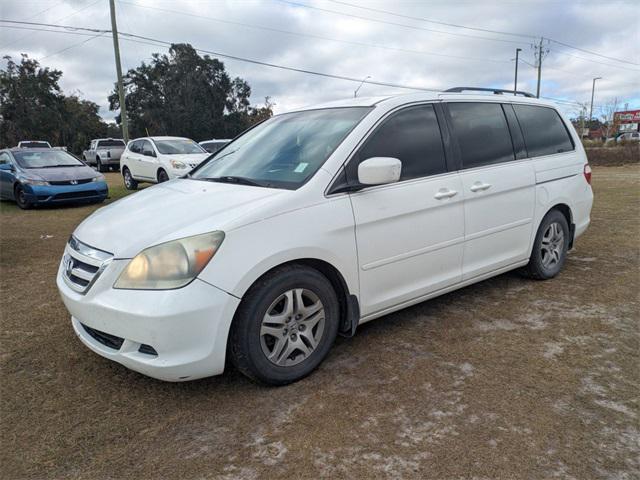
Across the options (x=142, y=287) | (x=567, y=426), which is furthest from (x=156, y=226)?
(x=567, y=426)

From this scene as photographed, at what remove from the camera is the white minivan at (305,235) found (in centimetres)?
253

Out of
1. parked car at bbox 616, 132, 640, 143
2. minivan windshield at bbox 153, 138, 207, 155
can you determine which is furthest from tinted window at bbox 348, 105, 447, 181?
parked car at bbox 616, 132, 640, 143

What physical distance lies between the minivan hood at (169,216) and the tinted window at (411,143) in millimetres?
793

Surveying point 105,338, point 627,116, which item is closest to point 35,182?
point 105,338

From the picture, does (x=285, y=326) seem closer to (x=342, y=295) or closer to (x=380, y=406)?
(x=342, y=295)

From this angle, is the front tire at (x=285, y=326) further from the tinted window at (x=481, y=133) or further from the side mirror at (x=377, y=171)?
the tinted window at (x=481, y=133)

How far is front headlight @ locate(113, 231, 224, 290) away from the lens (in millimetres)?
2498

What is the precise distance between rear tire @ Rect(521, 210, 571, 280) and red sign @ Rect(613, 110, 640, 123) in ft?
219

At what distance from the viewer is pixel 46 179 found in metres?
10.5

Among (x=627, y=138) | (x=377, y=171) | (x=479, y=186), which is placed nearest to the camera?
(x=377, y=171)

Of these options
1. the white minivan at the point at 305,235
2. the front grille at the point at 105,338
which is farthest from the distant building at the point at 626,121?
the front grille at the point at 105,338

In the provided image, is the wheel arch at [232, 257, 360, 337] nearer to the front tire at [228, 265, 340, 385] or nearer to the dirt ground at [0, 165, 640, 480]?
the front tire at [228, 265, 340, 385]

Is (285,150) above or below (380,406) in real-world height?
above

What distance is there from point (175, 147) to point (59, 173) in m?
3.64
